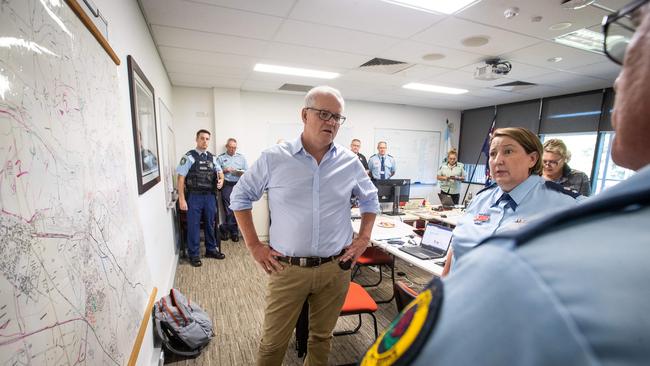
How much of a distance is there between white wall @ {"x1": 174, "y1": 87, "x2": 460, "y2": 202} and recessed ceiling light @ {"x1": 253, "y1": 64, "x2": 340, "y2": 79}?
4.70ft

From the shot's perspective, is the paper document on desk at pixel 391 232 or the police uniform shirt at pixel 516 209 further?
the paper document on desk at pixel 391 232

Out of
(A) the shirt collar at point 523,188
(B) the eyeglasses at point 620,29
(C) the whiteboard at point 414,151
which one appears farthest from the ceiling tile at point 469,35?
(C) the whiteboard at point 414,151

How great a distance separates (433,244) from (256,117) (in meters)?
4.09

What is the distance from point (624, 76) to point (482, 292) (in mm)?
337

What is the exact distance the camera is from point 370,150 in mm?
6148

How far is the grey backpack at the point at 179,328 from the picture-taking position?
191 cm

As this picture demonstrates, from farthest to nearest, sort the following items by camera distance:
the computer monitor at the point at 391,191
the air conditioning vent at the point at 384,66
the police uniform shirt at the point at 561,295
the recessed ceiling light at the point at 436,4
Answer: the computer monitor at the point at 391,191 < the air conditioning vent at the point at 384,66 < the recessed ceiling light at the point at 436,4 < the police uniform shirt at the point at 561,295

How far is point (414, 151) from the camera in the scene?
21.4 feet

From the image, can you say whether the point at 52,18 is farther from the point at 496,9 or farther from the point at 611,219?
the point at 496,9

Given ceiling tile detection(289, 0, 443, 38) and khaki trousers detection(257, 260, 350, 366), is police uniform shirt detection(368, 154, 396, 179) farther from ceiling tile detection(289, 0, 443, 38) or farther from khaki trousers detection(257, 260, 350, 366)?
khaki trousers detection(257, 260, 350, 366)

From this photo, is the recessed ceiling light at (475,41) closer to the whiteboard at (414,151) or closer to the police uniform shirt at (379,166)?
the police uniform shirt at (379,166)

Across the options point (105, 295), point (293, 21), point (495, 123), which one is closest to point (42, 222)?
point (105, 295)

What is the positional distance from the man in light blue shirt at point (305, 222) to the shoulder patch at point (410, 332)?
1.04 meters

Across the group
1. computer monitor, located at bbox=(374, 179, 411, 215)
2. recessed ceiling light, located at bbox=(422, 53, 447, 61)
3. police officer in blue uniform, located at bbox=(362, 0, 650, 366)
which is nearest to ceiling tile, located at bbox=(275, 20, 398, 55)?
recessed ceiling light, located at bbox=(422, 53, 447, 61)
